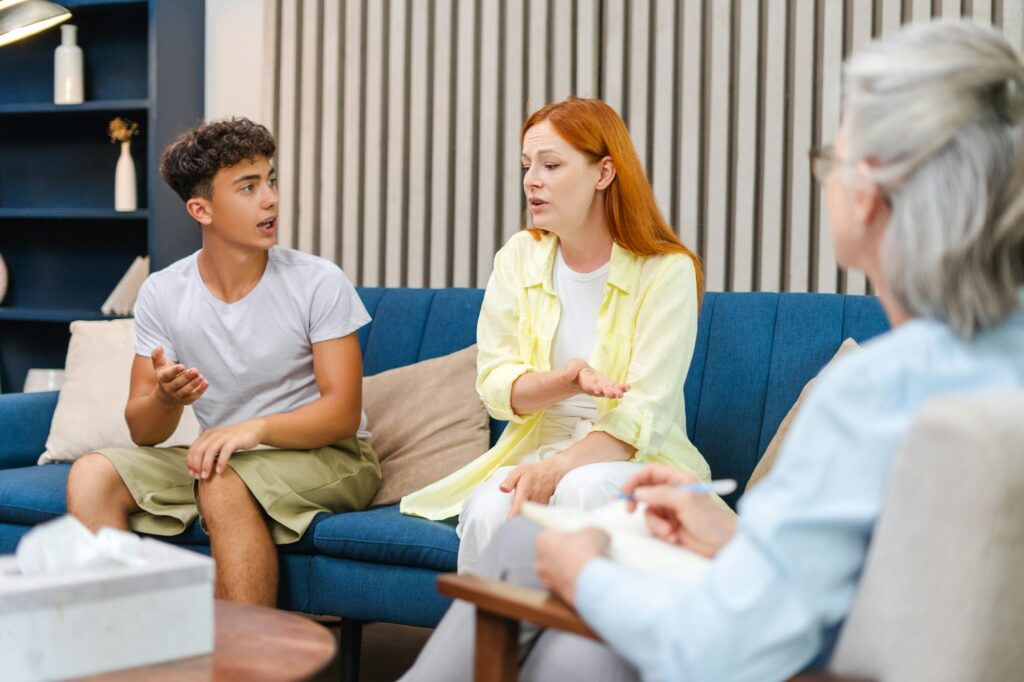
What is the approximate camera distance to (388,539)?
8.72ft

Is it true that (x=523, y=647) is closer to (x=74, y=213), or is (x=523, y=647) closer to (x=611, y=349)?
(x=611, y=349)

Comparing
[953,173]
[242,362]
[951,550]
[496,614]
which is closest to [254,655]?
[496,614]

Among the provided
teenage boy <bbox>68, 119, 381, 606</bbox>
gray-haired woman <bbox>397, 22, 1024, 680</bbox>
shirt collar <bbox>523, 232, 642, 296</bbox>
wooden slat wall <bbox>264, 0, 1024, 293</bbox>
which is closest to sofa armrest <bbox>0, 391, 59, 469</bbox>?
teenage boy <bbox>68, 119, 381, 606</bbox>

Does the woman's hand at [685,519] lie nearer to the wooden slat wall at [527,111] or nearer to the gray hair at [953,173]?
the gray hair at [953,173]

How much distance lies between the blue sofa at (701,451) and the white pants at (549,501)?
110 mm

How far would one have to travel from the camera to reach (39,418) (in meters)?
3.50

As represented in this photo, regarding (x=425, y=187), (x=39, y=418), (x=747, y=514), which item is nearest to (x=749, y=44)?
(x=425, y=187)

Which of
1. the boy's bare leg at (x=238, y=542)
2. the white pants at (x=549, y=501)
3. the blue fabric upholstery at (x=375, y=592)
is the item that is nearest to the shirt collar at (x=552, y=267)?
the white pants at (x=549, y=501)

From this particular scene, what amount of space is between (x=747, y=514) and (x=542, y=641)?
49 centimetres

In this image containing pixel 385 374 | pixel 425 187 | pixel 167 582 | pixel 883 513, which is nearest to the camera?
pixel 883 513

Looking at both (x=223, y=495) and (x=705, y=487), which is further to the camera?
(x=223, y=495)

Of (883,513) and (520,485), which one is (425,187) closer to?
(520,485)

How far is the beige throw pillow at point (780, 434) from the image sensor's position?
8.72 feet

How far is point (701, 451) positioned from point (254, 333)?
1.14 m
